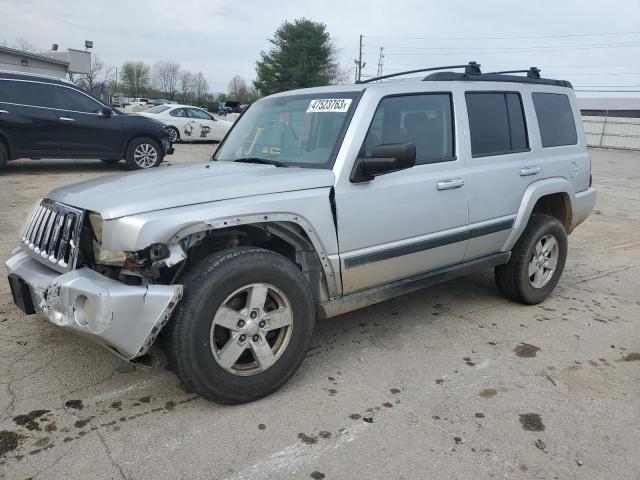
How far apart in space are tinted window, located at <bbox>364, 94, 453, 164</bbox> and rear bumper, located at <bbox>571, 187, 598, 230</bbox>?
178 cm

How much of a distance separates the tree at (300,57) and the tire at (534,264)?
5651 cm

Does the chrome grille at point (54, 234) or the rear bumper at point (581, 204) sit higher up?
the chrome grille at point (54, 234)

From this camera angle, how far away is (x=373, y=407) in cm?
304

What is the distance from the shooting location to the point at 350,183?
130 inches

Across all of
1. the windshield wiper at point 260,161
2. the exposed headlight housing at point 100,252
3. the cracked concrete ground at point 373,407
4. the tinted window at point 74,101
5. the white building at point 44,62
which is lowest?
the cracked concrete ground at point 373,407

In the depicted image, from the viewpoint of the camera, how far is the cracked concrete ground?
254 cm

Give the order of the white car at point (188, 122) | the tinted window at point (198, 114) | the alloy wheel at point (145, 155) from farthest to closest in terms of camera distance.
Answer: the tinted window at point (198, 114), the white car at point (188, 122), the alloy wheel at point (145, 155)

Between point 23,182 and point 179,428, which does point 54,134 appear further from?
point 179,428

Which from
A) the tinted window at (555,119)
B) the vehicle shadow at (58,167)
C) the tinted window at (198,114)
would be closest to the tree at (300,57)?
the tinted window at (198,114)

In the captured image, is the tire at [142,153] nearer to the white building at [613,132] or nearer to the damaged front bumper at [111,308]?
the damaged front bumper at [111,308]

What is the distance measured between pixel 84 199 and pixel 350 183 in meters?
1.50

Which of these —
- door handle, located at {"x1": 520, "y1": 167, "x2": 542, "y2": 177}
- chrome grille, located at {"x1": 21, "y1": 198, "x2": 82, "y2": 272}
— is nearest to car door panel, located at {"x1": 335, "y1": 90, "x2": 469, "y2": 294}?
door handle, located at {"x1": 520, "y1": 167, "x2": 542, "y2": 177}

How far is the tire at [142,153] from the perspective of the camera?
37.3 ft

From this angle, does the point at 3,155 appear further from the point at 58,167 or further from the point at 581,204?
the point at 581,204
